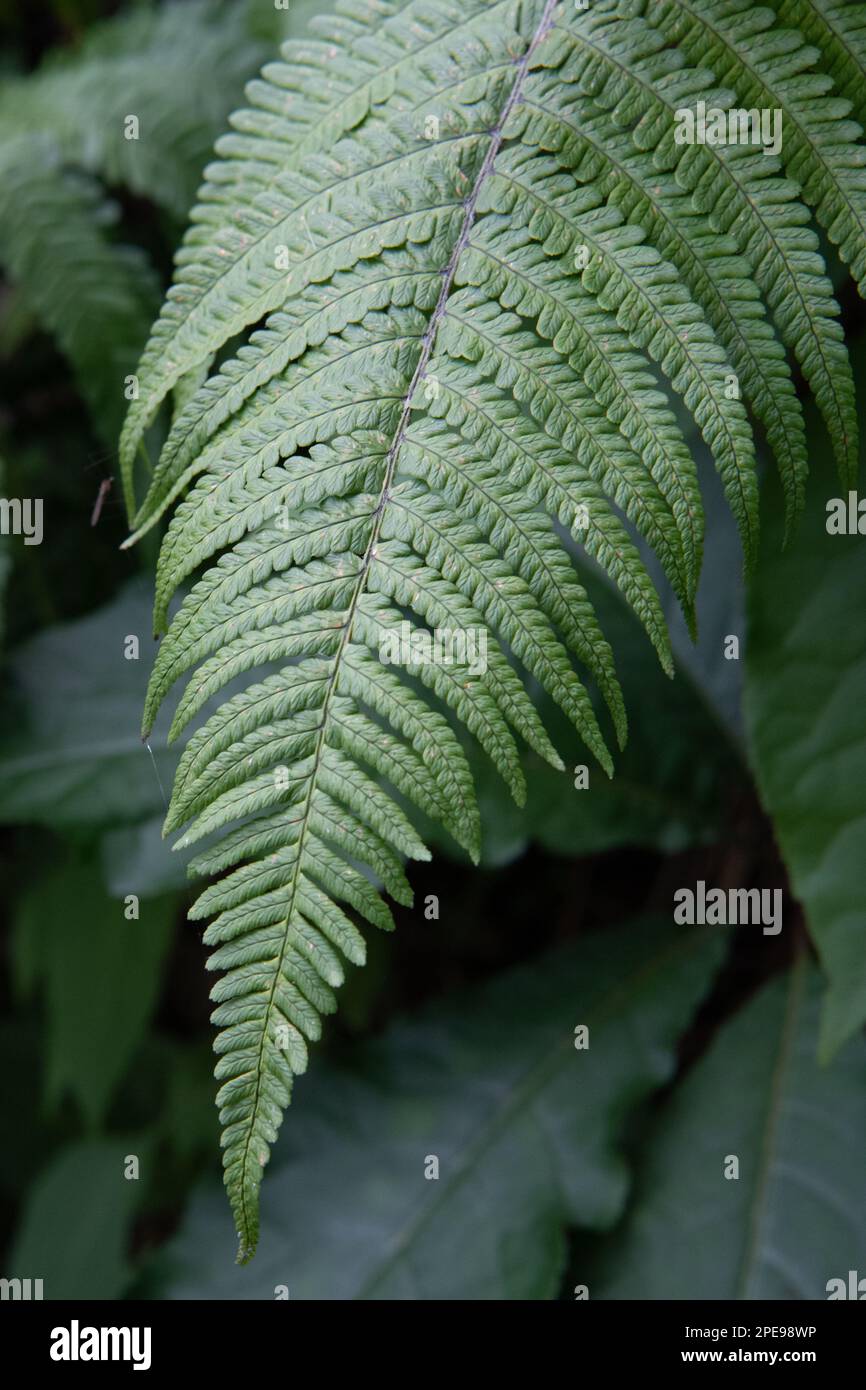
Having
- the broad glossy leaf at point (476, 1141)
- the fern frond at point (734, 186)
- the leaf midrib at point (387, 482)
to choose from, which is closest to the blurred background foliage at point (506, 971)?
the broad glossy leaf at point (476, 1141)

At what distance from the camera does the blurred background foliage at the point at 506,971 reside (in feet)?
3.72

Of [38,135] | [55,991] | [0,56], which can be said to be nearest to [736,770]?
[55,991]

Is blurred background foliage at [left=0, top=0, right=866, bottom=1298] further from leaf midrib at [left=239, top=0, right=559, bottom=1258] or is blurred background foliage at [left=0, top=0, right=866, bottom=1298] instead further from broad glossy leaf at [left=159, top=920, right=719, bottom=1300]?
leaf midrib at [left=239, top=0, right=559, bottom=1258]

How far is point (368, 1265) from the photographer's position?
1.34 m

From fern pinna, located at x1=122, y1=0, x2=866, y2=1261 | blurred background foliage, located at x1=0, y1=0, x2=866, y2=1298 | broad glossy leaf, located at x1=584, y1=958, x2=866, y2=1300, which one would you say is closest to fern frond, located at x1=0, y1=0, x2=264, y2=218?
blurred background foliage, located at x1=0, y1=0, x2=866, y2=1298

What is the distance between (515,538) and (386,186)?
0.32 meters

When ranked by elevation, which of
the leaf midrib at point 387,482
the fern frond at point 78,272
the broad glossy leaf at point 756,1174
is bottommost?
the broad glossy leaf at point 756,1174

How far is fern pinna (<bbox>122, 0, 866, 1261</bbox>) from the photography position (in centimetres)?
77

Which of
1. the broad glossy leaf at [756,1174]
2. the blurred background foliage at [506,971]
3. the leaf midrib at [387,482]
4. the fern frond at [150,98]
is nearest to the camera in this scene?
the leaf midrib at [387,482]

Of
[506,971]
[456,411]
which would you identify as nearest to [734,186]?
[456,411]

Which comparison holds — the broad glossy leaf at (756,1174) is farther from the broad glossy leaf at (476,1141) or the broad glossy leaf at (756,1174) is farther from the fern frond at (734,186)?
the fern frond at (734,186)

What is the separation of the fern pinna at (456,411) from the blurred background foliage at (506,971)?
1.20ft

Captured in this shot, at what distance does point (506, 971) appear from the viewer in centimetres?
162

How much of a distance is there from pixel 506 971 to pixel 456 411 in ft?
3.38
